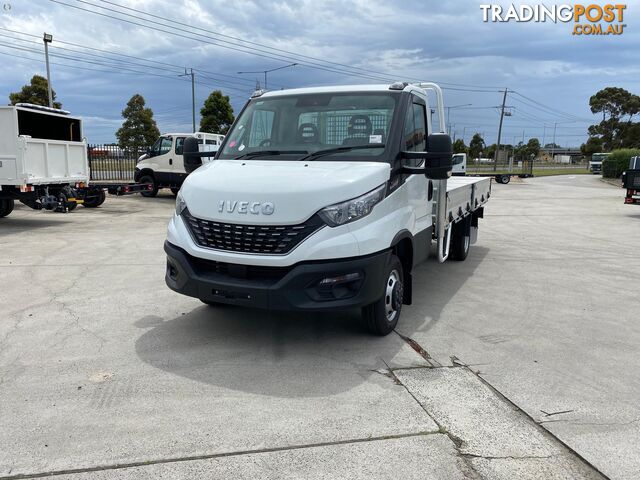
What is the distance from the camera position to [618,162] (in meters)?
38.5

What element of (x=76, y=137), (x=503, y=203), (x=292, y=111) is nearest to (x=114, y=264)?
(x=292, y=111)

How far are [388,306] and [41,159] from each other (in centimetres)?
1071

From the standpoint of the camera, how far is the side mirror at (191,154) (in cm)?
563

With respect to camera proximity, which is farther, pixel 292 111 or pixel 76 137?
pixel 76 137

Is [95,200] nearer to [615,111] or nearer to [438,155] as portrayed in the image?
[438,155]

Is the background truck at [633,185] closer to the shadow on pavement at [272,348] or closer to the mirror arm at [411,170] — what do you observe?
the shadow on pavement at [272,348]

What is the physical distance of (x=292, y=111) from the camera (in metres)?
5.38

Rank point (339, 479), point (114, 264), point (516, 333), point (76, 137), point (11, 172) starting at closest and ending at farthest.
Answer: point (339, 479) < point (516, 333) < point (114, 264) < point (11, 172) < point (76, 137)

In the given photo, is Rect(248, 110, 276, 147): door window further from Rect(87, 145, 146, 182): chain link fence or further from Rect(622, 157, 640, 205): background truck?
Rect(87, 145, 146, 182): chain link fence

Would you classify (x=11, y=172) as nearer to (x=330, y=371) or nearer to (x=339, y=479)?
(x=330, y=371)

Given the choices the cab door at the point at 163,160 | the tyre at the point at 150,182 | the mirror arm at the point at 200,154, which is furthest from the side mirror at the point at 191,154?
the tyre at the point at 150,182

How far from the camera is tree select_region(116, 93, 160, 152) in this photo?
38.8m

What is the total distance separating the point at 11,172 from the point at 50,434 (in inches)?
399

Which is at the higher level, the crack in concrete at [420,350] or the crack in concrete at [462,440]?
the crack in concrete at [462,440]
